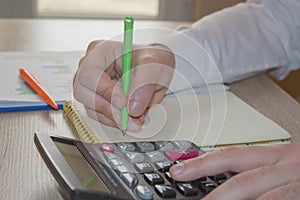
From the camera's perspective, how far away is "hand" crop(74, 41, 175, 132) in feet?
2.22

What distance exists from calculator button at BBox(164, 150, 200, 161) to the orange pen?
0.24m

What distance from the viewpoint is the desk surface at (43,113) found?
56 cm

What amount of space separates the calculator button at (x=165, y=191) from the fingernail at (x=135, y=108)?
0.18 metres

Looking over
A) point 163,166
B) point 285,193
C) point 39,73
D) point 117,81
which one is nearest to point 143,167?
point 163,166

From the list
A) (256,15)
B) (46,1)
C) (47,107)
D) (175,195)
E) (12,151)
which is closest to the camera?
(175,195)

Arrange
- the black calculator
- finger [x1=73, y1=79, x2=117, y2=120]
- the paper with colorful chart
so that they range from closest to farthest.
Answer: the black calculator, finger [x1=73, y1=79, x2=117, y2=120], the paper with colorful chart

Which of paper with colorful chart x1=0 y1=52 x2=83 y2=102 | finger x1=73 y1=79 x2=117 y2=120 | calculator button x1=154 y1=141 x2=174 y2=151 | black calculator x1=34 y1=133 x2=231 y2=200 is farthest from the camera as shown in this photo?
paper with colorful chart x1=0 y1=52 x2=83 y2=102

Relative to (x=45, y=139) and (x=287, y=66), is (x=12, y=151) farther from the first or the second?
(x=287, y=66)

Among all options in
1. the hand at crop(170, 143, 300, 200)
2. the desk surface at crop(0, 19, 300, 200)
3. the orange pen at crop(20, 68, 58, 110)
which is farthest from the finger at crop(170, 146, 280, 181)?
the orange pen at crop(20, 68, 58, 110)

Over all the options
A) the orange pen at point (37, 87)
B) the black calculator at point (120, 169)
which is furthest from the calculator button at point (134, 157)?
the orange pen at point (37, 87)

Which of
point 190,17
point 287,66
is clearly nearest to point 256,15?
point 287,66

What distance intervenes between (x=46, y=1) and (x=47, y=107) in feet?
6.23

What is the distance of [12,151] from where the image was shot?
63 centimetres

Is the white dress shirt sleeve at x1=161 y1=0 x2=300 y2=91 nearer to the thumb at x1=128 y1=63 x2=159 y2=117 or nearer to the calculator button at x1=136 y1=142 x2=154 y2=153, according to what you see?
the thumb at x1=128 y1=63 x2=159 y2=117
